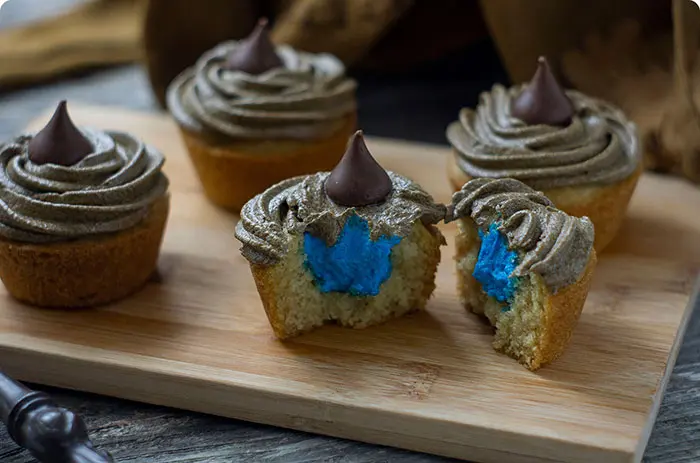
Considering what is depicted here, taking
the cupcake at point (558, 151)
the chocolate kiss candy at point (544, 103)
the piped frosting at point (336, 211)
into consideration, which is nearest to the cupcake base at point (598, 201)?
the cupcake at point (558, 151)

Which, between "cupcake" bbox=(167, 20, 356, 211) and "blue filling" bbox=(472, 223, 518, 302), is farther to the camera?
"cupcake" bbox=(167, 20, 356, 211)

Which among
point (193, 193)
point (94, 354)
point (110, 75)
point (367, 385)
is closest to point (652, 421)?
point (367, 385)

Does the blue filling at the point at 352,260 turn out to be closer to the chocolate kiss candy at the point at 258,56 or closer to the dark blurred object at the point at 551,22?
the chocolate kiss candy at the point at 258,56

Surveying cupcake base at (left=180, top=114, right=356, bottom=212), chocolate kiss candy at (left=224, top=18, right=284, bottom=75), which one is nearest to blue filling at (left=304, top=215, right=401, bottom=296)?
cupcake base at (left=180, top=114, right=356, bottom=212)

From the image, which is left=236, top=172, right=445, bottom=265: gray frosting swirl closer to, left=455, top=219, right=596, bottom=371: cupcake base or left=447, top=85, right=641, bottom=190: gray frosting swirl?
left=455, top=219, right=596, bottom=371: cupcake base

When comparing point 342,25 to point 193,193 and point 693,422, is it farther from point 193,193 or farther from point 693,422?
point 693,422

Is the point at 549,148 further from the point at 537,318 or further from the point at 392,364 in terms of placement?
the point at 392,364

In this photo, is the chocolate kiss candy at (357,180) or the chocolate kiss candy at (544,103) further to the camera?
the chocolate kiss candy at (544,103)

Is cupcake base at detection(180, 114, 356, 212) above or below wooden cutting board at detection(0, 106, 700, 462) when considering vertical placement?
above
